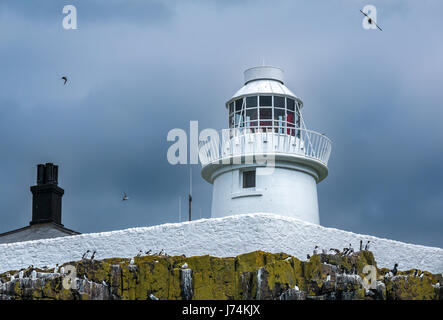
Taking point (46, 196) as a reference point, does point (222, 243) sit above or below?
below

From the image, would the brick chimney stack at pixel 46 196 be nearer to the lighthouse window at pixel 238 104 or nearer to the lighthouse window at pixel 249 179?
the lighthouse window at pixel 238 104

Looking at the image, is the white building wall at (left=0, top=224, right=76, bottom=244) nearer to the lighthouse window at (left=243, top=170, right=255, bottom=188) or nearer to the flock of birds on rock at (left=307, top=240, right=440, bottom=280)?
the lighthouse window at (left=243, top=170, right=255, bottom=188)

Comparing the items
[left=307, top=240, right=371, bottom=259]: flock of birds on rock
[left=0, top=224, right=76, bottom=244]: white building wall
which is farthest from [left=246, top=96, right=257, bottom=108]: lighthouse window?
[left=0, top=224, right=76, bottom=244]: white building wall

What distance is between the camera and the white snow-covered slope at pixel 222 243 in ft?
85.0

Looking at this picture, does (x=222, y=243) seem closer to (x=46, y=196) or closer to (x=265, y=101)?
(x=265, y=101)

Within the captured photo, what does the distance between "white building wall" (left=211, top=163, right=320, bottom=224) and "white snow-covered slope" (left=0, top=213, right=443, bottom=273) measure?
2.76 meters

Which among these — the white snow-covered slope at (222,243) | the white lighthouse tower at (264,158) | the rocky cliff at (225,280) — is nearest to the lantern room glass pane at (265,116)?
the white lighthouse tower at (264,158)

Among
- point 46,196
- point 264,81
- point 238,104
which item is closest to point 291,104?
point 264,81

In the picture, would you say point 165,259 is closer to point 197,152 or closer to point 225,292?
point 225,292

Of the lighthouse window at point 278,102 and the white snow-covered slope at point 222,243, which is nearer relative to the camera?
the white snow-covered slope at point 222,243

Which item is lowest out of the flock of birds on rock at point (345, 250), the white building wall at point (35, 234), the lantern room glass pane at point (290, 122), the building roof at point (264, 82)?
the flock of birds on rock at point (345, 250)

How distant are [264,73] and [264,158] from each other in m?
2.56

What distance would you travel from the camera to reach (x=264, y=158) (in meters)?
29.3
